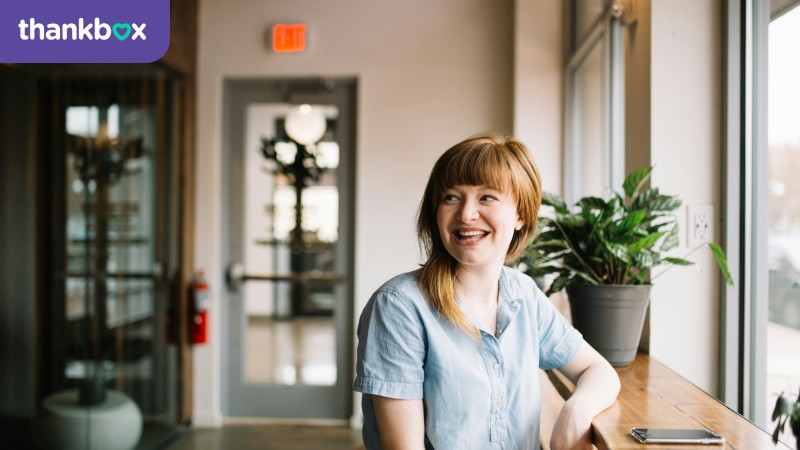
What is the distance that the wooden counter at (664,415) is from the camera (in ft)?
3.58

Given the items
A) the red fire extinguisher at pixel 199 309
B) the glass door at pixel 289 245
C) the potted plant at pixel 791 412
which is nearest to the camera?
the potted plant at pixel 791 412

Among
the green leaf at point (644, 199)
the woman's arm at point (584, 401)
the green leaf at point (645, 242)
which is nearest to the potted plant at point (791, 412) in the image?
the woman's arm at point (584, 401)

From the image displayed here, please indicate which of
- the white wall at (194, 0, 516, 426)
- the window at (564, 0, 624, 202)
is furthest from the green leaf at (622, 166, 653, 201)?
the white wall at (194, 0, 516, 426)

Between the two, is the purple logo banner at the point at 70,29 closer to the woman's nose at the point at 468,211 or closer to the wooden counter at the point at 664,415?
the woman's nose at the point at 468,211

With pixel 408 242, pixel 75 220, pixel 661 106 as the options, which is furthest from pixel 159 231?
pixel 661 106

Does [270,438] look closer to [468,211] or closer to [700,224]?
[700,224]

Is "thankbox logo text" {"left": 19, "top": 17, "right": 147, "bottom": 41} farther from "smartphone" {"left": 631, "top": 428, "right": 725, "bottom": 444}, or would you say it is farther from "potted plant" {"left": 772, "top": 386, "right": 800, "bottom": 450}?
"potted plant" {"left": 772, "top": 386, "right": 800, "bottom": 450}

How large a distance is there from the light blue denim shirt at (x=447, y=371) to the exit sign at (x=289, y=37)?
9.32ft

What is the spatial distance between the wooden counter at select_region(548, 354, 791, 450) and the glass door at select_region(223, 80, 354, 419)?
252 cm

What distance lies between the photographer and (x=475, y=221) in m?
1.24

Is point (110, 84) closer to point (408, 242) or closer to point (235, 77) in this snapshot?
point (235, 77)

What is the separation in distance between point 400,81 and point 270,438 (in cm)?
222

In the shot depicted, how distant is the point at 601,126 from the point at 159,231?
236cm

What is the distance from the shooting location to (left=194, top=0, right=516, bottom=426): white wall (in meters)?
3.80
